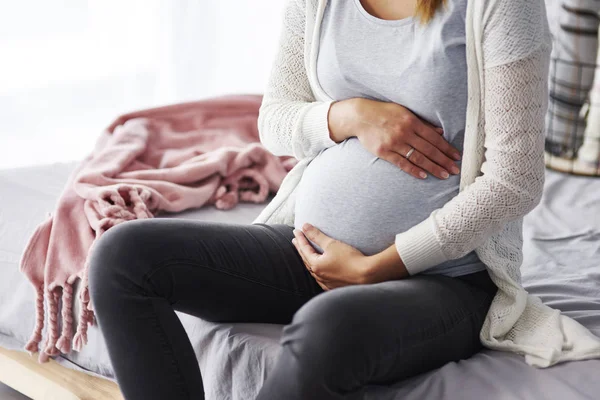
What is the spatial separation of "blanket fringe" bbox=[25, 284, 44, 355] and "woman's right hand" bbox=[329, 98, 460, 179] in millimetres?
683

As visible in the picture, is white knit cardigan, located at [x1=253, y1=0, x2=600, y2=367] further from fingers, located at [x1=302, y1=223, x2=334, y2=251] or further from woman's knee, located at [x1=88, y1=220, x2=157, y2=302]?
woman's knee, located at [x1=88, y1=220, x2=157, y2=302]

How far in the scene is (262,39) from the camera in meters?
3.40

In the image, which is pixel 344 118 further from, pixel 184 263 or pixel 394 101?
pixel 184 263

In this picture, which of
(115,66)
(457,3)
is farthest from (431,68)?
(115,66)

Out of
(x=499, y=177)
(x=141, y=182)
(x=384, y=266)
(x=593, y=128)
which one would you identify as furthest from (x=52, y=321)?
(x=593, y=128)

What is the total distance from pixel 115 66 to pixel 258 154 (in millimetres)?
1545

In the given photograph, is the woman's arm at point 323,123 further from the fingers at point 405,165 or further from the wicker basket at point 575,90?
the wicker basket at point 575,90

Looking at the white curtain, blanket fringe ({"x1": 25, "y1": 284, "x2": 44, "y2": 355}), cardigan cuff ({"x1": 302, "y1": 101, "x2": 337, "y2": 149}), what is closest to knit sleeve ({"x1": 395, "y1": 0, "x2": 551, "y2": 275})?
cardigan cuff ({"x1": 302, "y1": 101, "x2": 337, "y2": 149})

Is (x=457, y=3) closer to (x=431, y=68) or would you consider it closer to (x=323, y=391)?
(x=431, y=68)

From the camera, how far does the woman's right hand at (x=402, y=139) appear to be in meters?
1.17

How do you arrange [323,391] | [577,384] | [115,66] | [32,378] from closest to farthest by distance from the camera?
[323,391], [577,384], [32,378], [115,66]

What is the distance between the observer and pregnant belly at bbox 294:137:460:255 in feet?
3.85

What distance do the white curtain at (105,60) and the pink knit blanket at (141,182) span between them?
1153 mm

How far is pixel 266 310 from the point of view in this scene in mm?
1229
